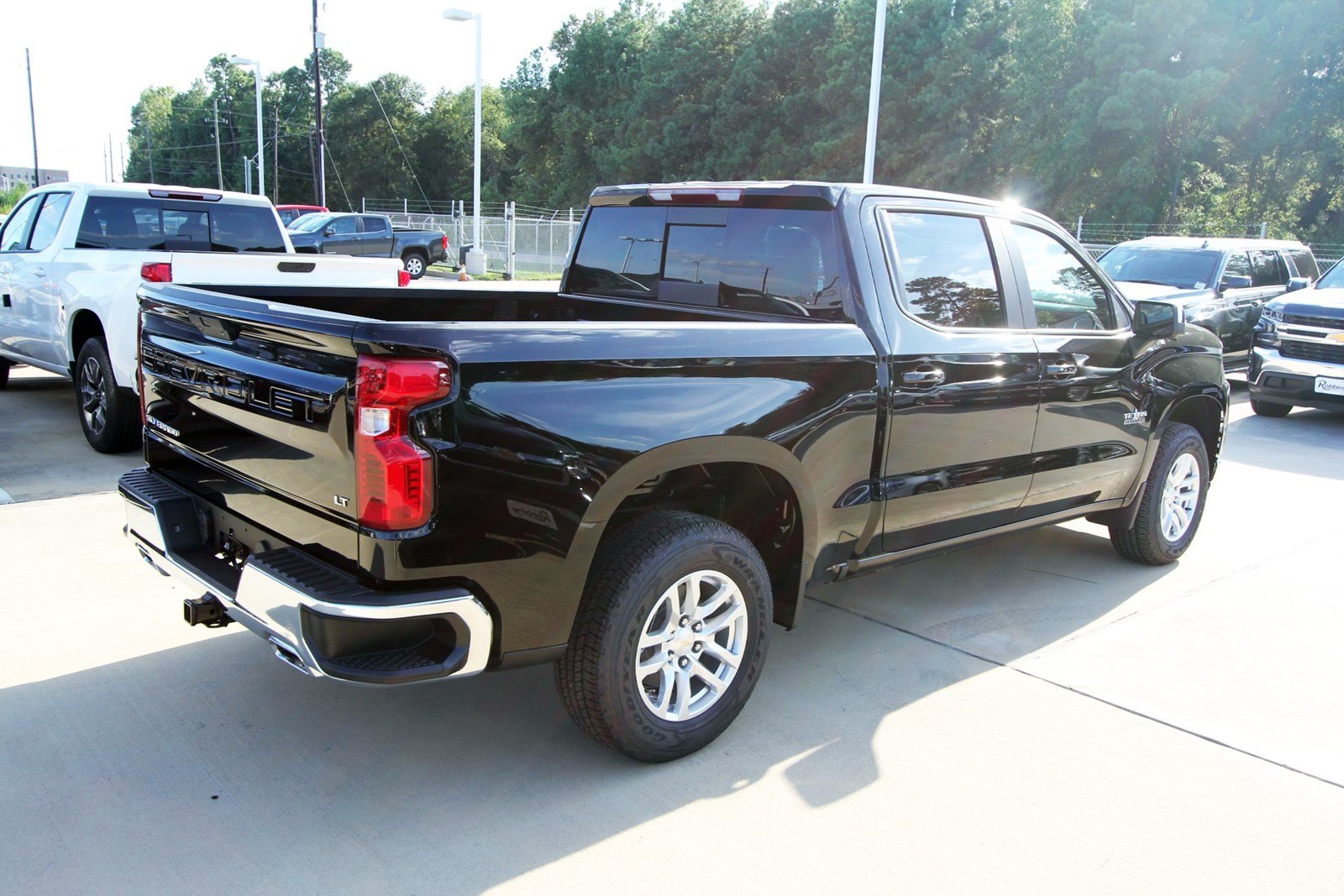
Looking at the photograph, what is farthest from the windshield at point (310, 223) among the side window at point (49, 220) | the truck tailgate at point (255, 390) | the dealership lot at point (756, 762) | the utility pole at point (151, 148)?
the utility pole at point (151, 148)

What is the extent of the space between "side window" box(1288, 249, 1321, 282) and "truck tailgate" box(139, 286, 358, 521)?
1416 centimetres

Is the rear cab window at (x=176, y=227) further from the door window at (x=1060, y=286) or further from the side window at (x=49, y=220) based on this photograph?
the door window at (x=1060, y=286)

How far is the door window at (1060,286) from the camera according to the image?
14.8ft

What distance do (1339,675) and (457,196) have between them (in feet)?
283

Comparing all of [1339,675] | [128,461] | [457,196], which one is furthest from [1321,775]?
[457,196]

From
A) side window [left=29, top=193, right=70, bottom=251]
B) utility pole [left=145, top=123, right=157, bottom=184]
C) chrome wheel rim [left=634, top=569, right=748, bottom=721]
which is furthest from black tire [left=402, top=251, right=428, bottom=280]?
→ utility pole [left=145, top=123, right=157, bottom=184]

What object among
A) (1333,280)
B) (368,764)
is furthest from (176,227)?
(1333,280)

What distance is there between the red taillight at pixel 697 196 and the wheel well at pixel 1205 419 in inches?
116

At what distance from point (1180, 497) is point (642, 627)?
3.77m

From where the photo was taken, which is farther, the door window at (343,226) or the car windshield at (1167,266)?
the door window at (343,226)

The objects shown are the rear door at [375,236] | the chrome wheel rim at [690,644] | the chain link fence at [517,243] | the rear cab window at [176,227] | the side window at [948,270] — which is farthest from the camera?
the chain link fence at [517,243]

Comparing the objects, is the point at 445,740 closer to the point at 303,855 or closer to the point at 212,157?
the point at 303,855

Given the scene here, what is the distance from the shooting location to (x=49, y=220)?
799cm

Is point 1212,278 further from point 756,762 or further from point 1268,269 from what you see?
point 756,762
